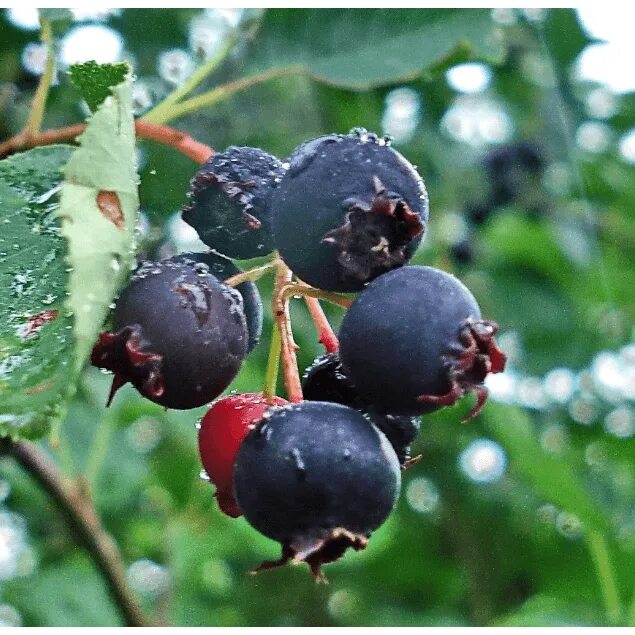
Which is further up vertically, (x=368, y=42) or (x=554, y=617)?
(x=368, y=42)

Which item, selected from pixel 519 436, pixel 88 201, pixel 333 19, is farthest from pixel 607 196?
pixel 88 201

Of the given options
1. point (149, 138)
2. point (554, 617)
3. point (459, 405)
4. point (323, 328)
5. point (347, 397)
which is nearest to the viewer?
point (347, 397)

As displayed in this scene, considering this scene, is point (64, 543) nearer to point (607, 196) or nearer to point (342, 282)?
point (607, 196)

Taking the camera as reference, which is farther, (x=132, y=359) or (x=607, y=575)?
(x=607, y=575)

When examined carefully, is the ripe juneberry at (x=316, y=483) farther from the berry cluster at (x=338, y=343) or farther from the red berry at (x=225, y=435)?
the red berry at (x=225, y=435)

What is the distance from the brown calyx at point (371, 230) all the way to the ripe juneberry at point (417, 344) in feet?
0.09

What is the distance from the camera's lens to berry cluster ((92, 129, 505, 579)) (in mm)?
890

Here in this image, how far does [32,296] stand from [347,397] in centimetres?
34

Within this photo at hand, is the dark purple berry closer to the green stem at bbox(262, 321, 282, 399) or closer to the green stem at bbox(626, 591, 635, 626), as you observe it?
the green stem at bbox(626, 591, 635, 626)

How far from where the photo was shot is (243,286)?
1.09 meters

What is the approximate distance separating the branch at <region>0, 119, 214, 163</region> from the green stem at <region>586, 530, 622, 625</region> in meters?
1.51

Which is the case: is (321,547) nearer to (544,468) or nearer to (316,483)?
(316,483)

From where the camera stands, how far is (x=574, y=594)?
333cm

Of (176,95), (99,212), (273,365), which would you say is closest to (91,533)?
(176,95)
